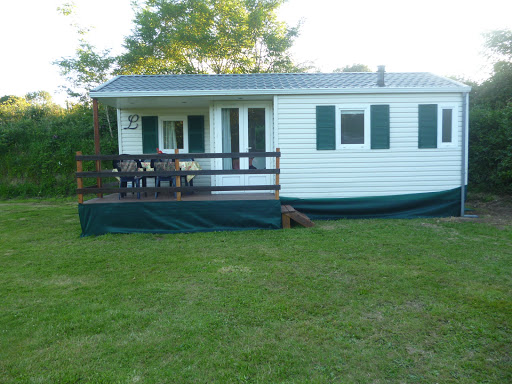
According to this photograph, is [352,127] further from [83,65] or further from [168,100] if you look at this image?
[83,65]

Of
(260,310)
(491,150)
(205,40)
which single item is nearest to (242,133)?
(260,310)

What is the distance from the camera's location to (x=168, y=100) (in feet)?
27.8

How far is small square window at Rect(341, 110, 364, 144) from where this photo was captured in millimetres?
8016

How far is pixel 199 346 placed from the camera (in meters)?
2.82

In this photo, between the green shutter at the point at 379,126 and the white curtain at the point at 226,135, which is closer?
the green shutter at the point at 379,126

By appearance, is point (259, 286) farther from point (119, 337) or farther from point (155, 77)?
point (155, 77)

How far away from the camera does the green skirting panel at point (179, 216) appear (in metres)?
6.83

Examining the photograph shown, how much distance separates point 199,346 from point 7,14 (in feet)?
68.1

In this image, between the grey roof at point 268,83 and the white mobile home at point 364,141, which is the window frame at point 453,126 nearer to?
the white mobile home at point 364,141

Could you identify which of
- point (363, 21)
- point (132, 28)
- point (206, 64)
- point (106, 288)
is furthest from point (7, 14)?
point (106, 288)

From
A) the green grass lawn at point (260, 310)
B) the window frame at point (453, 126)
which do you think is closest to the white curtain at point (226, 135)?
the green grass lawn at point (260, 310)

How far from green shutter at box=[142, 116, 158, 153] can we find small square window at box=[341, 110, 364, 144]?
4.54 meters

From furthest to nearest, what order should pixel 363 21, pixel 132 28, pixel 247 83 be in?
pixel 363 21 < pixel 132 28 < pixel 247 83

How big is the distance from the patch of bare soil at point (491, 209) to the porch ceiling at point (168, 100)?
4.83 m
